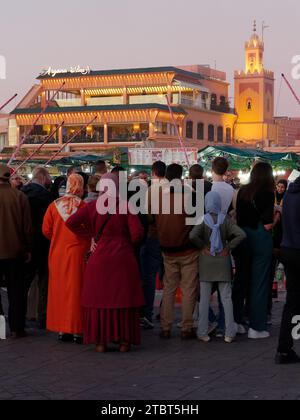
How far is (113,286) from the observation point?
27.9 feet

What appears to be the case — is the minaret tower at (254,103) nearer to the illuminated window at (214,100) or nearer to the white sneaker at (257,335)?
the illuminated window at (214,100)

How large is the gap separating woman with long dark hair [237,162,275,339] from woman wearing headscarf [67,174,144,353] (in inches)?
48.8

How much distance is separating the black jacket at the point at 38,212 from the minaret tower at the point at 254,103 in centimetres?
10449

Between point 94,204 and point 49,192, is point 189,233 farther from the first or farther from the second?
point 49,192

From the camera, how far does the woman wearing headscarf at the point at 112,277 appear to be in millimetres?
8469

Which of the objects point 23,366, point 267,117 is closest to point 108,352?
point 23,366

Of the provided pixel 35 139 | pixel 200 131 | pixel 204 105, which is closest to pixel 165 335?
pixel 35 139

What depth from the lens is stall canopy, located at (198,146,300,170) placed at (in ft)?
Result: 88.0

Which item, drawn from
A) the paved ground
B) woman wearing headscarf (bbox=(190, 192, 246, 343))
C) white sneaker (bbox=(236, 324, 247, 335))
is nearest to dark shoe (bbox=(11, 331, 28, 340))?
the paved ground

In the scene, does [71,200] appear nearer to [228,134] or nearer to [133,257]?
[133,257]

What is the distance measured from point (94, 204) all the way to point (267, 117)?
11608 cm

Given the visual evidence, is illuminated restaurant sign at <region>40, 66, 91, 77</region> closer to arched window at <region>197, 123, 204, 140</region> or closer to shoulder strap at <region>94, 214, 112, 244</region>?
arched window at <region>197, 123, 204, 140</region>

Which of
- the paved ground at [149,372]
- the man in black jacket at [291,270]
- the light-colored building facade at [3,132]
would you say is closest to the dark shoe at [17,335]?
the paved ground at [149,372]
